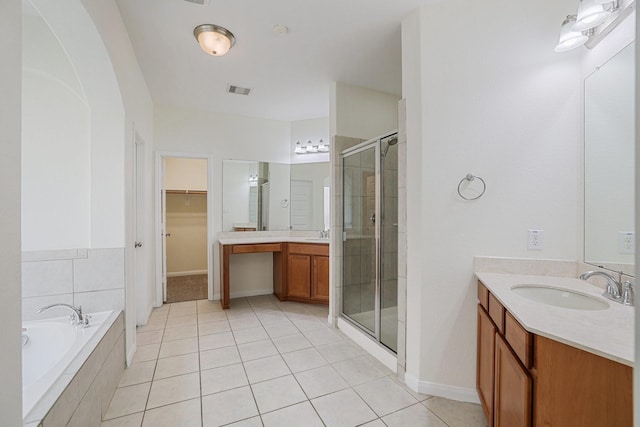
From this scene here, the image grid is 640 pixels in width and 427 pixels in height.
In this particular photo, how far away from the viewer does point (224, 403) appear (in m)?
1.81

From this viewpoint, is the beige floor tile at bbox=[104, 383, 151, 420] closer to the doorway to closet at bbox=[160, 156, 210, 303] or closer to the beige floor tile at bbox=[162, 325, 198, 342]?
the beige floor tile at bbox=[162, 325, 198, 342]

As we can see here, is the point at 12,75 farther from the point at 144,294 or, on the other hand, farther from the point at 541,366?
the point at 144,294

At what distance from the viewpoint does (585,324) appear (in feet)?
3.42

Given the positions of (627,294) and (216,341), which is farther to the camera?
(216,341)

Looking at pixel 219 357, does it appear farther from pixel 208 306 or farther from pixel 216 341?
pixel 208 306

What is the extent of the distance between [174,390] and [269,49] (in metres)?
2.75

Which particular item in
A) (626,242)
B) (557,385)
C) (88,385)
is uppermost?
(626,242)

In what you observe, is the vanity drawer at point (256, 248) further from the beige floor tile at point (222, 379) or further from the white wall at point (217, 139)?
the beige floor tile at point (222, 379)

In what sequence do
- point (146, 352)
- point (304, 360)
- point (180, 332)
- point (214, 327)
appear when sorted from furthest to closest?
point (214, 327) < point (180, 332) < point (146, 352) < point (304, 360)

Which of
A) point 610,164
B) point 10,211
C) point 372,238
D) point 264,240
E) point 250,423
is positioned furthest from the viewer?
point 264,240

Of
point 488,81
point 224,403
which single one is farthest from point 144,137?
point 488,81

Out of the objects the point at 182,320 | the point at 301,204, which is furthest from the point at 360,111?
the point at 182,320

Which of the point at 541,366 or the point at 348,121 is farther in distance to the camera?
the point at 348,121

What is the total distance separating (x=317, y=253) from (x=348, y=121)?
1646mm
